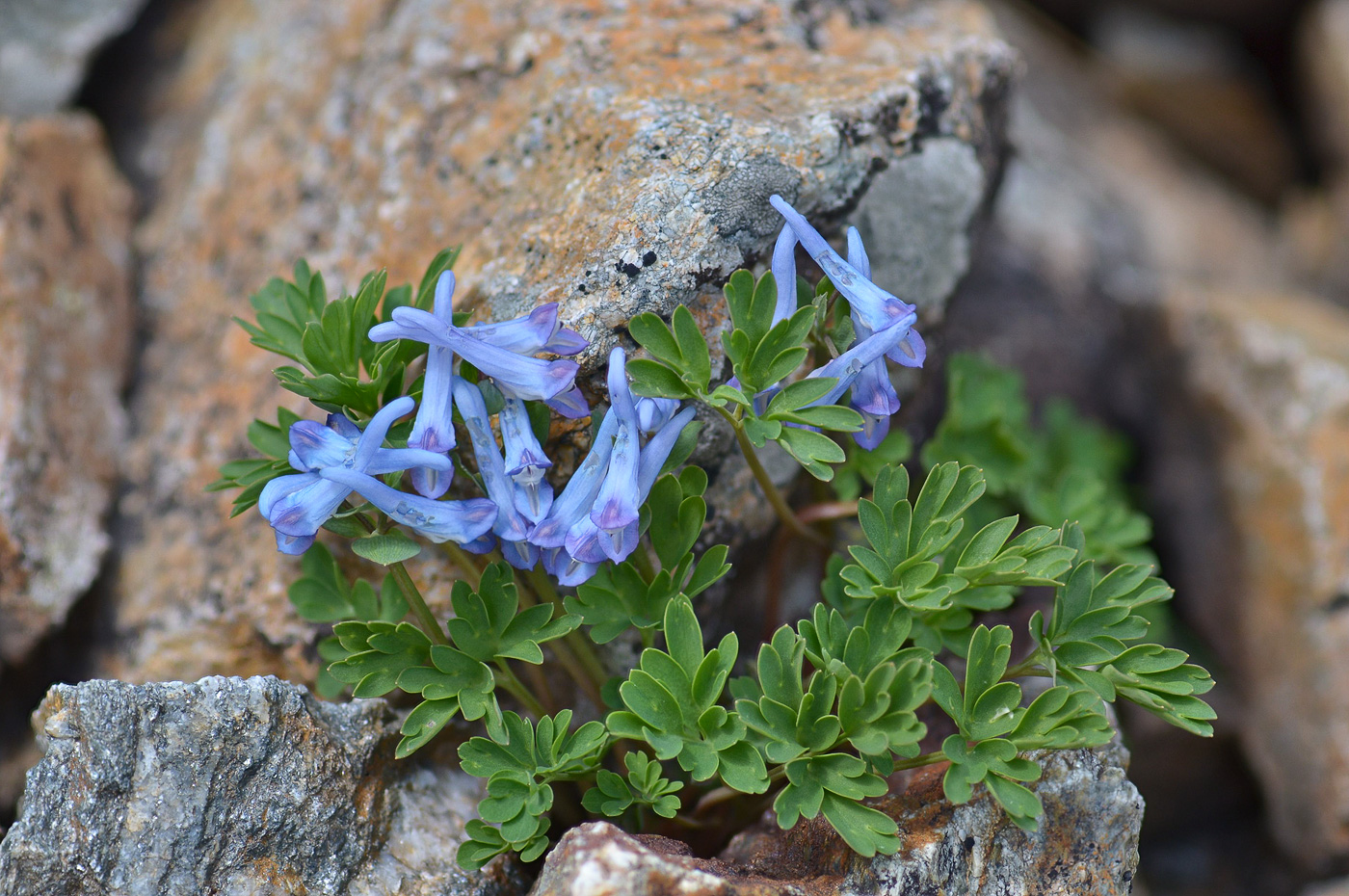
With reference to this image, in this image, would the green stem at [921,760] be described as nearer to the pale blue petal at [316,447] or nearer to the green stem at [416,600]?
the green stem at [416,600]

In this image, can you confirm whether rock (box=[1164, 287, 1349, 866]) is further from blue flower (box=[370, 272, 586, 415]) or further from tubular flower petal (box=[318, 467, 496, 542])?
tubular flower petal (box=[318, 467, 496, 542])

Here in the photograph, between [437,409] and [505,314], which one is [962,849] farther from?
[505,314]

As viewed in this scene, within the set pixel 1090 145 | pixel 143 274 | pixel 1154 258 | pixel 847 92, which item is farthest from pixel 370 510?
pixel 1090 145

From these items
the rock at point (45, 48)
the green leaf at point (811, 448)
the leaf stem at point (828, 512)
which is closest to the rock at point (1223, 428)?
the leaf stem at point (828, 512)

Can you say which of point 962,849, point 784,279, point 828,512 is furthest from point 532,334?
point 962,849

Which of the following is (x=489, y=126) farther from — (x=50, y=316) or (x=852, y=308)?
(x=50, y=316)

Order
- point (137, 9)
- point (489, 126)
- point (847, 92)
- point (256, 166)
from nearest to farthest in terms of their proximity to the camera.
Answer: point (847, 92)
point (489, 126)
point (256, 166)
point (137, 9)
